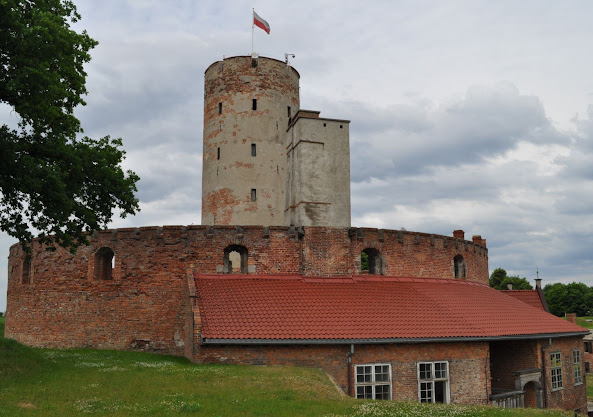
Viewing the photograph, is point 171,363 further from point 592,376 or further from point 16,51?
point 592,376

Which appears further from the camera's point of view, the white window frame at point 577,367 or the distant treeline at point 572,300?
the distant treeline at point 572,300

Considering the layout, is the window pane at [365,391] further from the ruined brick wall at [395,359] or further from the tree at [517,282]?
the tree at [517,282]

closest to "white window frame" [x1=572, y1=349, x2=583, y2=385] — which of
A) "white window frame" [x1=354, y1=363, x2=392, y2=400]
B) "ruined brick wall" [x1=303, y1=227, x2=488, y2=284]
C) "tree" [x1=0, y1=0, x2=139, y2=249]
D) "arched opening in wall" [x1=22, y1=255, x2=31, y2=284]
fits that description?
"ruined brick wall" [x1=303, y1=227, x2=488, y2=284]

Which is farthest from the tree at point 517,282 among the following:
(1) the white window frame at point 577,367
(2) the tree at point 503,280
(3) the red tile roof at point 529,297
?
(1) the white window frame at point 577,367

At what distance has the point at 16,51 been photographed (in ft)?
50.7

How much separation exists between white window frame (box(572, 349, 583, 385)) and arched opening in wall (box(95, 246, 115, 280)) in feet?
70.1

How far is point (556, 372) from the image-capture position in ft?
77.9

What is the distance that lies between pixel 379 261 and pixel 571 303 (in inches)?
3107


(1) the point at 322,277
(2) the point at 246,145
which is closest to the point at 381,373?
(1) the point at 322,277

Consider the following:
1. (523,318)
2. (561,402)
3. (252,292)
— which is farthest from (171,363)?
(561,402)

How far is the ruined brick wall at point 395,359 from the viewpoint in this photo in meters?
17.8

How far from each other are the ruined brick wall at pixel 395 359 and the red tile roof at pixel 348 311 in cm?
50

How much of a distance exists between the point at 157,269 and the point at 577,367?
19693 mm

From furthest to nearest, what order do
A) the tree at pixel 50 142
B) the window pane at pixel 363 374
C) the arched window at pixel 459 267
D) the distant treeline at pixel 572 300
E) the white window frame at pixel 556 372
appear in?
the distant treeline at pixel 572 300, the arched window at pixel 459 267, the white window frame at pixel 556 372, the window pane at pixel 363 374, the tree at pixel 50 142
